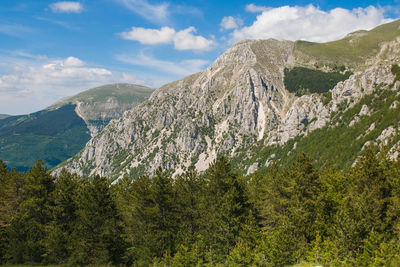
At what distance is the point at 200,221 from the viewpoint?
47.0 metres

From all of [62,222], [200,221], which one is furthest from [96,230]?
[200,221]

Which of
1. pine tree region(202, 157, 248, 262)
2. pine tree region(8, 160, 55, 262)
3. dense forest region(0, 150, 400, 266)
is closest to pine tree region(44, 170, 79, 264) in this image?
dense forest region(0, 150, 400, 266)

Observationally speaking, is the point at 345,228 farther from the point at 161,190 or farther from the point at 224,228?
the point at 161,190

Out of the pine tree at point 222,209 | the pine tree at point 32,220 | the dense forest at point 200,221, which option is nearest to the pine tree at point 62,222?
the dense forest at point 200,221

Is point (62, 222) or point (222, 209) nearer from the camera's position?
point (62, 222)

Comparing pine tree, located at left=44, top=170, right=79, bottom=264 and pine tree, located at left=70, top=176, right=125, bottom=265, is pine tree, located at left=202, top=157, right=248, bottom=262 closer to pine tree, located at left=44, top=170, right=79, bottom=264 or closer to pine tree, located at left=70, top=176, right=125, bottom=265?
pine tree, located at left=70, top=176, right=125, bottom=265

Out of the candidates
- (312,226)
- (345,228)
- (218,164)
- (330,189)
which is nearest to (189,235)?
(218,164)

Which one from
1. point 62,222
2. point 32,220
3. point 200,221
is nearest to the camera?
point 32,220

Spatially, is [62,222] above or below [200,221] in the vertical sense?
above

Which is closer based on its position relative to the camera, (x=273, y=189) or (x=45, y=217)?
(x=45, y=217)

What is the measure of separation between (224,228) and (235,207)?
4.00 metres

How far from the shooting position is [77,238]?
39719mm

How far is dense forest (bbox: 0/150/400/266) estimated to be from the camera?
34812mm

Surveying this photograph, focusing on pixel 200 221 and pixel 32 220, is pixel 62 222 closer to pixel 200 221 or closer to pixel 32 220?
pixel 32 220
